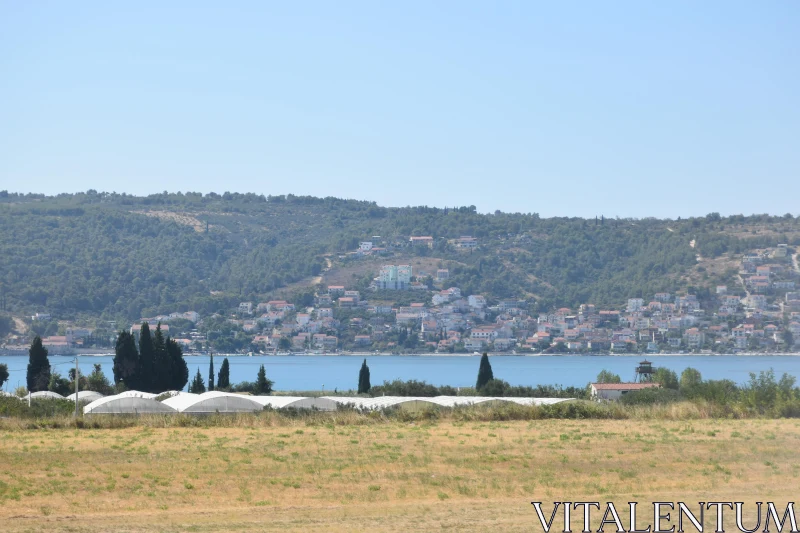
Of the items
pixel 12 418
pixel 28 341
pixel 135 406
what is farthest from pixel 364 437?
pixel 28 341

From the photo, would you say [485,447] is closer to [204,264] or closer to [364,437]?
[364,437]

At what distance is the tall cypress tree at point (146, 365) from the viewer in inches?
1604

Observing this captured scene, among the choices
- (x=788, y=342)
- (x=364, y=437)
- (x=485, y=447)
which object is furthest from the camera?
(x=788, y=342)

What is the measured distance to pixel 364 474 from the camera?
50.0 feet

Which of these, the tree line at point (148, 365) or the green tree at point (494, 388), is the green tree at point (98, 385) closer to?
the tree line at point (148, 365)

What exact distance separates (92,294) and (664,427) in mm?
124395

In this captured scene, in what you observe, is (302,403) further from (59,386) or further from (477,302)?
(477,302)

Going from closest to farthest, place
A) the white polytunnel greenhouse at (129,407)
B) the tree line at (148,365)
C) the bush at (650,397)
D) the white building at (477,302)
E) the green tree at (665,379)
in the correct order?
the white polytunnel greenhouse at (129,407) < the bush at (650,397) < the tree line at (148,365) < the green tree at (665,379) < the white building at (477,302)

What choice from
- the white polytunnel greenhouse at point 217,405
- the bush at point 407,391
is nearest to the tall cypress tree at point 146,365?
the bush at point 407,391

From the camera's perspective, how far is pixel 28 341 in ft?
392

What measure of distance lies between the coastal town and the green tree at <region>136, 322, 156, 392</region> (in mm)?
87941

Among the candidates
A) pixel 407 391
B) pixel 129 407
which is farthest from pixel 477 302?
pixel 129 407

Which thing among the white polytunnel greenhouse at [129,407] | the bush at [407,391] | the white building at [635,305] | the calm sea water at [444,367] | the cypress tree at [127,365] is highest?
the white building at [635,305]

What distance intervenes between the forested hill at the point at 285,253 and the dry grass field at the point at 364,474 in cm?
11463
